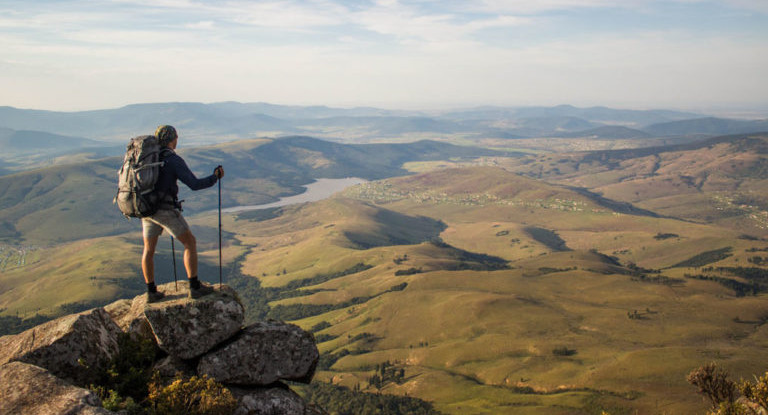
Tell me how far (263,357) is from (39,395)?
27.4ft

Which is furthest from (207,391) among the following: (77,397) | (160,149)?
(160,149)

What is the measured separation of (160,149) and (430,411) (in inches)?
7013

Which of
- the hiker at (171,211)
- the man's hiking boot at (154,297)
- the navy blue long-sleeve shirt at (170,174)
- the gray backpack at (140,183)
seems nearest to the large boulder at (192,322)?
the man's hiking boot at (154,297)

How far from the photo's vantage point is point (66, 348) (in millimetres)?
16688

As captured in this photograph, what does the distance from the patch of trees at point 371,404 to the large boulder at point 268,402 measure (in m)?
163

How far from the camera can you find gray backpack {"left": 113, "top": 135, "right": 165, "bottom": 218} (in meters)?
18.2

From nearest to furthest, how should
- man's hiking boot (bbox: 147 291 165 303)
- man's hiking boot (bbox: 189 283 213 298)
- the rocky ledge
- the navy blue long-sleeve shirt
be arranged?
the rocky ledge < the navy blue long-sleeve shirt < man's hiking boot (bbox: 189 283 213 298) < man's hiking boot (bbox: 147 291 165 303)

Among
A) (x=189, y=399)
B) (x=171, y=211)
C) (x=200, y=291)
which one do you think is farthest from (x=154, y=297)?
(x=189, y=399)

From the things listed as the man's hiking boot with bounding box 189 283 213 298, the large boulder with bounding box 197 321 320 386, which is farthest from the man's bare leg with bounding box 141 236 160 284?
the large boulder with bounding box 197 321 320 386

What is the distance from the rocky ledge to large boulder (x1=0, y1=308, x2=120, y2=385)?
0.10 feet

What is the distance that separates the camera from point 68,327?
17031 mm

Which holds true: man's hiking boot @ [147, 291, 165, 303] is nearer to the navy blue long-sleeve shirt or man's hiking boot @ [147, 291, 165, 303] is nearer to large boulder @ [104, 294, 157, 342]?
large boulder @ [104, 294, 157, 342]

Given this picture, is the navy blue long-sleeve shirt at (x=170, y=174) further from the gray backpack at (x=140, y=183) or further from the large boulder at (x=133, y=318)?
the large boulder at (x=133, y=318)

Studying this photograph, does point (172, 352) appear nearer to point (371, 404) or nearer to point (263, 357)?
point (263, 357)
